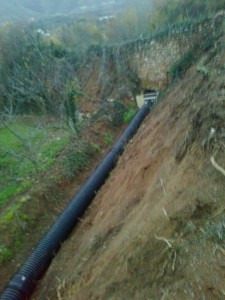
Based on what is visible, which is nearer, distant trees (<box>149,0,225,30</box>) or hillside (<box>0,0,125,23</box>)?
distant trees (<box>149,0,225,30</box>)

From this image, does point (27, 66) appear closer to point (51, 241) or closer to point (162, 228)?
point (51, 241)

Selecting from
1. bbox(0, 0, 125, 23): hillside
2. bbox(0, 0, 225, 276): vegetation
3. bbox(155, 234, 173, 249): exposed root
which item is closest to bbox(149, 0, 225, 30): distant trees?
bbox(0, 0, 225, 276): vegetation

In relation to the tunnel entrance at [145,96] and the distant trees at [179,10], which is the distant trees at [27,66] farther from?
the distant trees at [179,10]

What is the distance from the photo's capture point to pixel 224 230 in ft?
13.1

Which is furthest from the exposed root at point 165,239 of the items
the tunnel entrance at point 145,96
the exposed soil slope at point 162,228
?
the tunnel entrance at point 145,96

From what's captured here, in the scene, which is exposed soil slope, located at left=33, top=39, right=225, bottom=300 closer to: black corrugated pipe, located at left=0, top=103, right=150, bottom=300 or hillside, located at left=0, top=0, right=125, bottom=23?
black corrugated pipe, located at left=0, top=103, right=150, bottom=300

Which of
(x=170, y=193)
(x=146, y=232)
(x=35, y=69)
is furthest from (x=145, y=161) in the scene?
(x=35, y=69)

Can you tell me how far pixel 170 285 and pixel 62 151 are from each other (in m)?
10.6

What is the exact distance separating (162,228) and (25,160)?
9.67 metres

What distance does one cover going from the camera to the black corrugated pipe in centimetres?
689

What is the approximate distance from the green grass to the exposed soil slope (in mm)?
3043

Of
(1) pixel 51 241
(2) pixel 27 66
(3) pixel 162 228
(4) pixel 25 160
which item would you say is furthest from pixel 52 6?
(3) pixel 162 228

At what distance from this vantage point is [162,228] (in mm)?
4906

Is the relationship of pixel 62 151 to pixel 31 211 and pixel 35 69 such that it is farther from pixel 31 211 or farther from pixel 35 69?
pixel 35 69
